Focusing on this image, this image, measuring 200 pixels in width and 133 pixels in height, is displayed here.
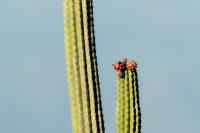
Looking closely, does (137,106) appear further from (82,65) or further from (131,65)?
(82,65)

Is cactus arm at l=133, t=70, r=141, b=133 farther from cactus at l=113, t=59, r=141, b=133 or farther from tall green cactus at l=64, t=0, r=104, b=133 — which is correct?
tall green cactus at l=64, t=0, r=104, b=133

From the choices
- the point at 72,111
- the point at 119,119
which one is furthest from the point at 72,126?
the point at 119,119

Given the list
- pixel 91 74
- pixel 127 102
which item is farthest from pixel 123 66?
pixel 91 74

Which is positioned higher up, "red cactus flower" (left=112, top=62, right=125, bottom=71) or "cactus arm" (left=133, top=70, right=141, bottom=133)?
"red cactus flower" (left=112, top=62, right=125, bottom=71)

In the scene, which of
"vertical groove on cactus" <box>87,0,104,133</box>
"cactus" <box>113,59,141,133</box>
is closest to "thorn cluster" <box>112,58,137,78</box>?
"cactus" <box>113,59,141,133</box>

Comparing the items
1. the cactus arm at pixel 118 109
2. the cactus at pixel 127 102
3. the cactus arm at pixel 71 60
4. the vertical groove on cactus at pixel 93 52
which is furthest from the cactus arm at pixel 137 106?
the cactus arm at pixel 71 60

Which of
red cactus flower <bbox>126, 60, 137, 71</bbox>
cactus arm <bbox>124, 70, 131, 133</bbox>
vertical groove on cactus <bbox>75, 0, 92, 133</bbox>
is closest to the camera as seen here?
vertical groove on cactus <bbox>75, 0, 92, 133</bbox>

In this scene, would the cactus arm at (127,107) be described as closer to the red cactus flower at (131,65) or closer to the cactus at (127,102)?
the cactus at (127,102)
